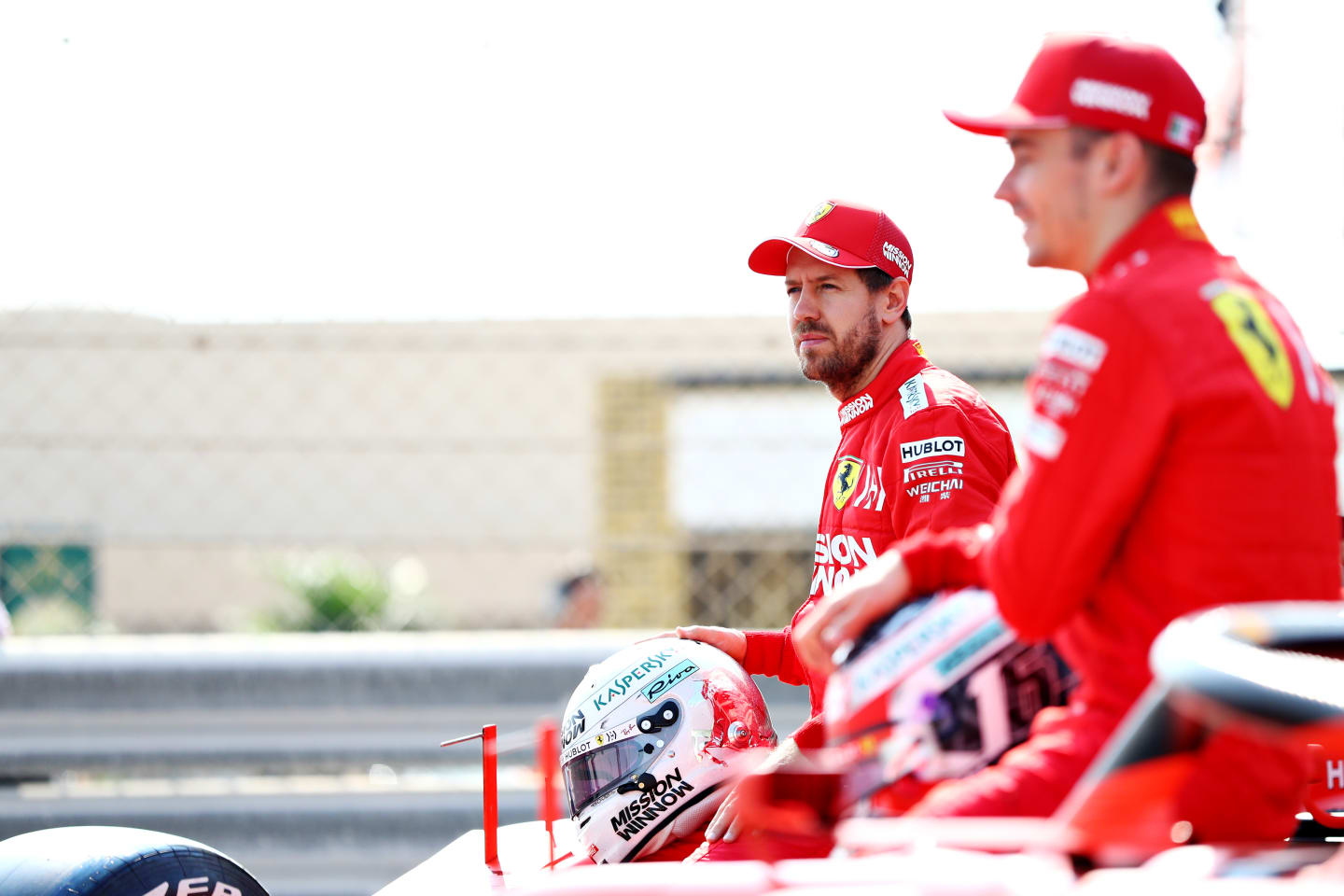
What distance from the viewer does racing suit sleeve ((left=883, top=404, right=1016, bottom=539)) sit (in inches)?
114

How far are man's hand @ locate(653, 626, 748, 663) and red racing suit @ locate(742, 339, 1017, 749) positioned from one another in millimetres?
29

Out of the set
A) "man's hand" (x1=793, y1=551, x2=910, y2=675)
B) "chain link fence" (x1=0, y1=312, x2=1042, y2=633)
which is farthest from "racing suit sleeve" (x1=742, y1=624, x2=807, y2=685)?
"chain link fence" (x1=0, y1=312, x2=1042, y2=633)

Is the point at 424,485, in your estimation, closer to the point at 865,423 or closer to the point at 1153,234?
the point at 865,423

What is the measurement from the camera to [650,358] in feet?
52.0

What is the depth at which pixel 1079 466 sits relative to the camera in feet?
5.80

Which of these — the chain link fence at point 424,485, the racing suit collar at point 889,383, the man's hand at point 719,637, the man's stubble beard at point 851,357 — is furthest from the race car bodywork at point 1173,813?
the chain link fence at point 424,485

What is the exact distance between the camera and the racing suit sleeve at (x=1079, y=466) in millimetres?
1768

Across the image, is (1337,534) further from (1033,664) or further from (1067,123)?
(1067,123)

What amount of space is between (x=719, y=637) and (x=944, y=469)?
71 cm

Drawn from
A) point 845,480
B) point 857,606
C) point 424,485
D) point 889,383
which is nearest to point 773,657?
point 845,480

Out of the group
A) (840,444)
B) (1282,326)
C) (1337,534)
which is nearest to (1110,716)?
(1337,534)

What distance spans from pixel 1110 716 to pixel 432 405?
13.7 metres

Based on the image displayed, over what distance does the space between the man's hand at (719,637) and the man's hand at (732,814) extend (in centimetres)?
46

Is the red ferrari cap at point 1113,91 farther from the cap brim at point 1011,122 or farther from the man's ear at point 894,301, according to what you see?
the man's ear at point 894,301
